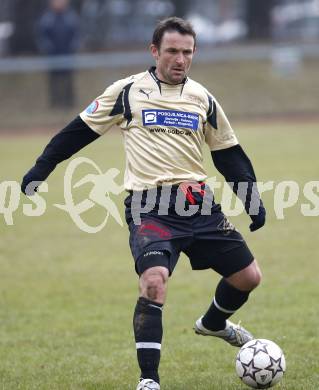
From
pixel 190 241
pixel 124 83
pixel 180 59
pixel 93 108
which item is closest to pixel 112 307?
pixel 190 241

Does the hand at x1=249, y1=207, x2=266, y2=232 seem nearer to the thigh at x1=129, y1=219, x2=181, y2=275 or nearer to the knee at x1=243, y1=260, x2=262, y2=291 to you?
the knee at x1=243, y1=260, x2=262, y2=291

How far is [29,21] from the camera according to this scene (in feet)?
94.4

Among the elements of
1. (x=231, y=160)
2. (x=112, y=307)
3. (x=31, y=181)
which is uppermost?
(x=231, y=160)

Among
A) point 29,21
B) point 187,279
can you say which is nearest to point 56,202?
point 187,279

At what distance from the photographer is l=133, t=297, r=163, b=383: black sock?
4.98 m

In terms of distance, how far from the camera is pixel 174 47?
17.5 feet

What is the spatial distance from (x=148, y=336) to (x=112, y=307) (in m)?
2.69

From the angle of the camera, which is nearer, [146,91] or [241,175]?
[146,91]

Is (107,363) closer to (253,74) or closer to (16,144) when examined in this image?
(16,144)

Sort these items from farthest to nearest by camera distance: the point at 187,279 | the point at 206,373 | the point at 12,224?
the point at 12,224, the point at 187,279, the point at 206,373

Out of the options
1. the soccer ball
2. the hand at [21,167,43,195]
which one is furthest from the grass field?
the hand at [21,167,43,195]

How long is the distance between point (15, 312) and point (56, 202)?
5599 millimetres

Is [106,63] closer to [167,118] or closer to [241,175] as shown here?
[241,175]

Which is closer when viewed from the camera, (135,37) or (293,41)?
(293,41)
